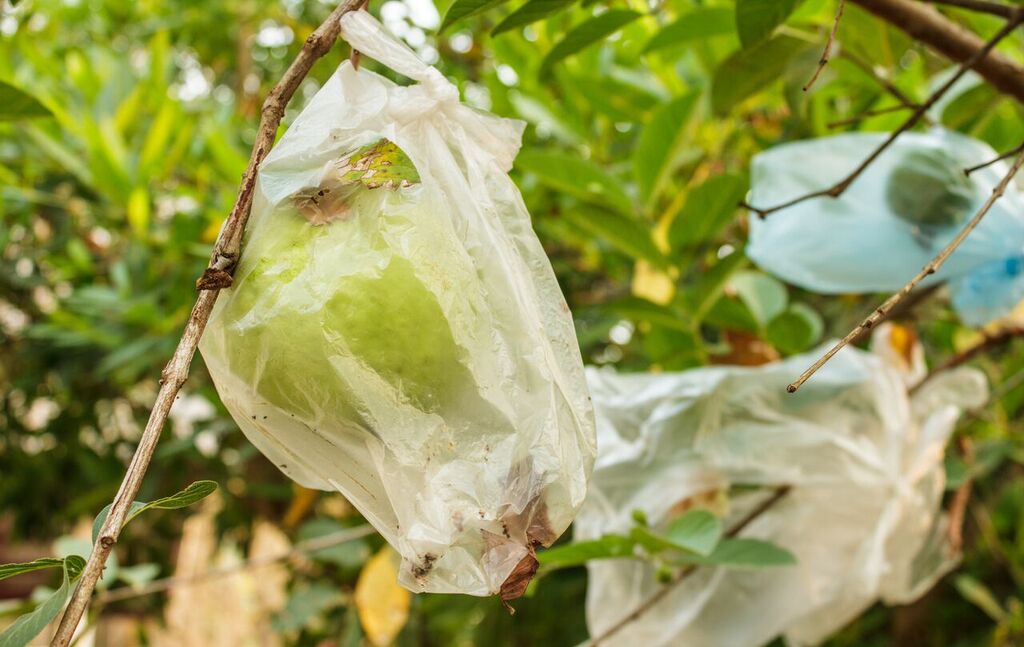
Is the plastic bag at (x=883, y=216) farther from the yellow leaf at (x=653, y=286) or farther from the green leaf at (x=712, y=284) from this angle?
the yellow leaf at (x=653, y=286)

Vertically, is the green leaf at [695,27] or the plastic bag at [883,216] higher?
the green leaf at [695,27]

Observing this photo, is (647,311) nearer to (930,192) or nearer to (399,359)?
(930,192)

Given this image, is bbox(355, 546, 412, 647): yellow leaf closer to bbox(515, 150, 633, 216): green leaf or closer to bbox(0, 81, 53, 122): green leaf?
bbox(515, 150, 633, 216): green leaf

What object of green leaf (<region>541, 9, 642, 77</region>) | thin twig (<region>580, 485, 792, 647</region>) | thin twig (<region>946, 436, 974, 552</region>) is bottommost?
thin twig (<region>946, 436, 974, 552</region>)

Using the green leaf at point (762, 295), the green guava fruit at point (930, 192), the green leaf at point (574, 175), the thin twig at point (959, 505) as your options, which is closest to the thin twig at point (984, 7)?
the green guava fruit at point (930, 192)

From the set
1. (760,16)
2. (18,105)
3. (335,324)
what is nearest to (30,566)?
(335,324)

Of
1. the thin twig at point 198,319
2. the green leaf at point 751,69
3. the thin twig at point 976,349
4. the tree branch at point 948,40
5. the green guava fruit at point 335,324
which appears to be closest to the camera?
the thin twig at point 198,319

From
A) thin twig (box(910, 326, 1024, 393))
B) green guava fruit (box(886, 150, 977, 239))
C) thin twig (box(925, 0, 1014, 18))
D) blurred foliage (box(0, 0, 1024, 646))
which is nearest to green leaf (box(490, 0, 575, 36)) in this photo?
blurred foliage (box(0, 0, 1024, 646))
